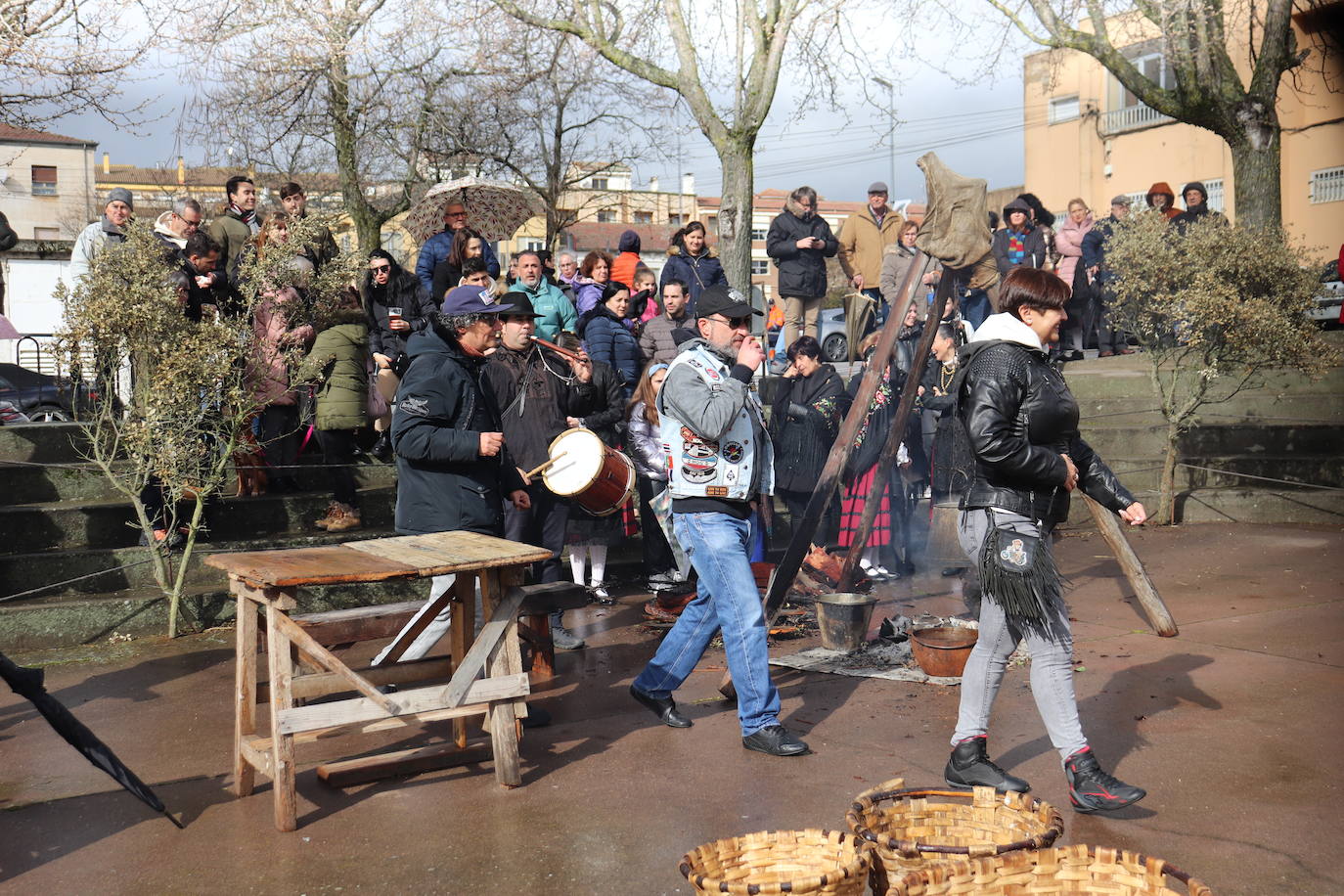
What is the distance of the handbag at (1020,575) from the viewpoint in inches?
179

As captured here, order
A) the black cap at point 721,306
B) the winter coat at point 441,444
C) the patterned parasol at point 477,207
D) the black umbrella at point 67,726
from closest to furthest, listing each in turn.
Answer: the black umbrella at point 67,726 < the black cap at point 721,306 < the winter coat at point 441,444 < the patterned parasol at point 477,207

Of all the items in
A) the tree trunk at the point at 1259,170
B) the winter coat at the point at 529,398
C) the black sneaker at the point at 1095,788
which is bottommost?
the black sneaker at the point at 1095,788

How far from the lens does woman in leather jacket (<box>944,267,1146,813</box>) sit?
14.9 ft

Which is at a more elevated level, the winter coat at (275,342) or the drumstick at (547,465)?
the winter coat at (275,342)

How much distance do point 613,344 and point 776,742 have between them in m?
5.05

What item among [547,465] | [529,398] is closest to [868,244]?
[529,398]

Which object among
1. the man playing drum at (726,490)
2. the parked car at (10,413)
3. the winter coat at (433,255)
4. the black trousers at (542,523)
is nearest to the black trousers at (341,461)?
the winter coat at (433,255)

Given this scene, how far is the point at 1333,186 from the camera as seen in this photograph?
27.6 metres

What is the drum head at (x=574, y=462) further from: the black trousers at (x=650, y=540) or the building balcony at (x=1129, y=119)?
the building balcony at (x=1129, y=119)

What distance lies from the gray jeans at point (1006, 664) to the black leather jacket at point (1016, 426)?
9 cm

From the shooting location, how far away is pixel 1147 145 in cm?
3231

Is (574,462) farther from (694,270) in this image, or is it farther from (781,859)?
(694,270)

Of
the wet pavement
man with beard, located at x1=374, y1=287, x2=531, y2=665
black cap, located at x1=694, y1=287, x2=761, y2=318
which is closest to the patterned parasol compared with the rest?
the wet pavement

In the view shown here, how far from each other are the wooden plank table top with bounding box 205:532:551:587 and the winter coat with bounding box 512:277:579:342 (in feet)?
14.5
